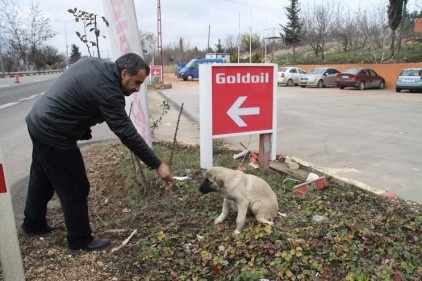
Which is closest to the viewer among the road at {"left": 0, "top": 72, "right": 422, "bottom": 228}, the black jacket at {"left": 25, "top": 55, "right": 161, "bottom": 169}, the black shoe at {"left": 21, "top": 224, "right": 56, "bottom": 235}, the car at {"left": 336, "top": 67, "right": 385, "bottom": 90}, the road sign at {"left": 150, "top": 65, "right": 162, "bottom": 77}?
the black jacket at {"left": 25, "top": 55, "right": 161, "bottom": 169}

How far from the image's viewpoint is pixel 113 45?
527 cm

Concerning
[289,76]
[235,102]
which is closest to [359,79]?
[289,76]

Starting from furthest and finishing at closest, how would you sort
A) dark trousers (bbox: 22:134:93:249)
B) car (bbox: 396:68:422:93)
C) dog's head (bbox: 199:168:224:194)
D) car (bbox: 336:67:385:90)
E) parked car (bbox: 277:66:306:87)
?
parked car (bbox: 277:66:306:87) < car (bbox: 336:67:385:90) < car (bbox: 396:68:422:93) < dog's head (bbox: 199:168:224:194) < dark trousers (bbox: 22:134:93:249)

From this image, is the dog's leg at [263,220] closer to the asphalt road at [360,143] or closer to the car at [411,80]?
the asphalt road at [360,143]

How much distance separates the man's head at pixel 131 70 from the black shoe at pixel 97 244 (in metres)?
1.40

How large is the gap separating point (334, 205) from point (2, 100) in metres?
17.8

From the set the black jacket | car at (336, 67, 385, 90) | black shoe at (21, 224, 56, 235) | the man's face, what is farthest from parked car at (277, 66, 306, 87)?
the black jacket

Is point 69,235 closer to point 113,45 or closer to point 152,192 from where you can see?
point 152,192

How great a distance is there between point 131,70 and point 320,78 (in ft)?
89.5

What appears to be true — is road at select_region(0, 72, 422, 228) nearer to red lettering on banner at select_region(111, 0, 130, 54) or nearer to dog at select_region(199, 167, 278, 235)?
dog at select_region(199, 167, 278, 235)

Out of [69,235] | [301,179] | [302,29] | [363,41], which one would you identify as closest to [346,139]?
[301,179]

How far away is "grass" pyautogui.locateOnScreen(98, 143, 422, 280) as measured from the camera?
304cm

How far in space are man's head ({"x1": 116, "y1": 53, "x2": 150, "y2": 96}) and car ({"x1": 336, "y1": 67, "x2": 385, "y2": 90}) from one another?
25.3 metres

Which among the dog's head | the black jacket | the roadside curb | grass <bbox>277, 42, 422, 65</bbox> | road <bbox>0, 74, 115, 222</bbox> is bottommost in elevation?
road <bbox>0, 74, 115, 222</bbox>
